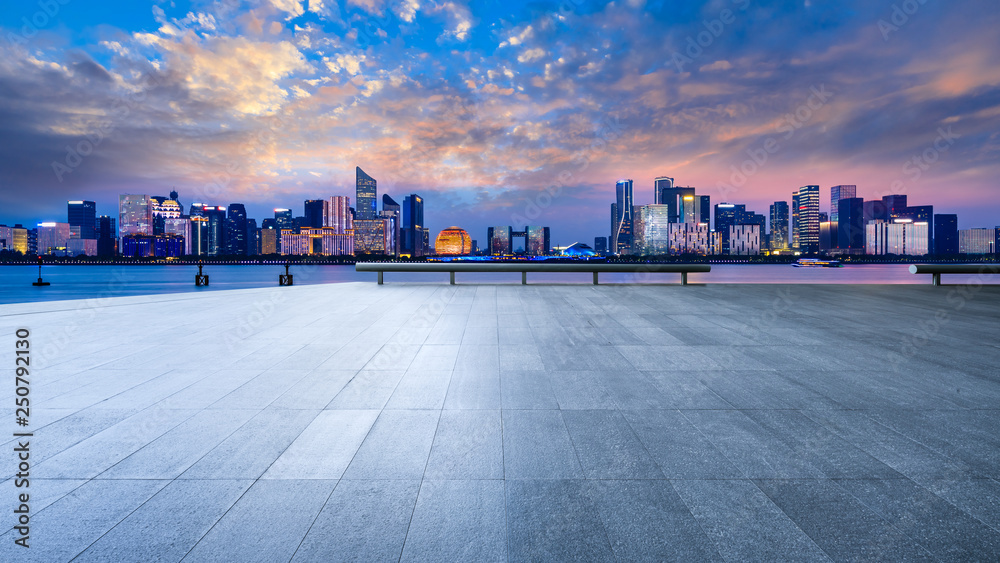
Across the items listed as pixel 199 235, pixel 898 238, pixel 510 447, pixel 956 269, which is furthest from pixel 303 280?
pixel 898 238

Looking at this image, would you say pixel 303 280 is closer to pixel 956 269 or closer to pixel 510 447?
pixel 956 269

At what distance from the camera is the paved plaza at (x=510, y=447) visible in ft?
8.46

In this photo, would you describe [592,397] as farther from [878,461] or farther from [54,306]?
[54,306]

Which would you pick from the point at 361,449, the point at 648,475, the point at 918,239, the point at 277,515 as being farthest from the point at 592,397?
the point at 918,239

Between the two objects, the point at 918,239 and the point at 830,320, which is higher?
the point at 918,239

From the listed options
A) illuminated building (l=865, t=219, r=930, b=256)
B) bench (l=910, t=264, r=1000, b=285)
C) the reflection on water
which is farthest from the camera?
illuminated building (l=865, t=219, r=930, b=256)

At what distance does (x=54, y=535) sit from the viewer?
262cm

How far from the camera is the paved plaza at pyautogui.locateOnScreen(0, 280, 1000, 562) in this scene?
8.46ft

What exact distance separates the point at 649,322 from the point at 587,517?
7.17 metres

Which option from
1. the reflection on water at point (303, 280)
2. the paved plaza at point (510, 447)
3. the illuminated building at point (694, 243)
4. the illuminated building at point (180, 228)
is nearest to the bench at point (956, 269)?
the reflection on water at point (303, 280)

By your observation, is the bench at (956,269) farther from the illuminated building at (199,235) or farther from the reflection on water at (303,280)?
the illuminated building at (199,235)

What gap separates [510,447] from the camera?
3693mm

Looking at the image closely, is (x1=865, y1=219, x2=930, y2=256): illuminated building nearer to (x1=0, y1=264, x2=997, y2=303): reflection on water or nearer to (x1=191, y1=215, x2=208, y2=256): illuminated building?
(x1=0, y1=264, x2=997, y2=303): reflection on water

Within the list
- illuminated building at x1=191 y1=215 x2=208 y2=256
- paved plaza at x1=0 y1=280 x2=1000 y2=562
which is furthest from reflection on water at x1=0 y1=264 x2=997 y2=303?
illuminated building at x1=191 y1=215 x2=208 y2=256
